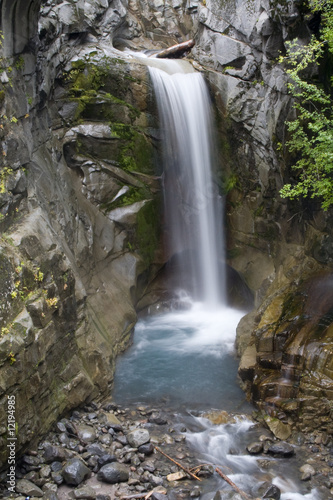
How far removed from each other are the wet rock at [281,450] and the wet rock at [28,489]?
14.3 feet

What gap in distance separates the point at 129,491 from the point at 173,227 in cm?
1022

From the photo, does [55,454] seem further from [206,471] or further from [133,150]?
[133,150]

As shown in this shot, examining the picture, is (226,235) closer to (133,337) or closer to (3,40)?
(133,337)

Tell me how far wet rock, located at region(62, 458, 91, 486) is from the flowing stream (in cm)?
295

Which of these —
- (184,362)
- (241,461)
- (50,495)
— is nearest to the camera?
(50,495)

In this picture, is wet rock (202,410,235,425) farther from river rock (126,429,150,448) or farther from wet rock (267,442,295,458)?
river rock (126,429,150,448)

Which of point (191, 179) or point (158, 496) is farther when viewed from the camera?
point (191, 179)

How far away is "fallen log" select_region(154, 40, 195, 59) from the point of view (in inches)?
667

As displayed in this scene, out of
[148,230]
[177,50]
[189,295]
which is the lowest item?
[189,295]

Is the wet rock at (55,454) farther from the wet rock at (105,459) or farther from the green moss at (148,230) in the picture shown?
the green moss at (148,230)

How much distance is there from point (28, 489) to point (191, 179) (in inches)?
450

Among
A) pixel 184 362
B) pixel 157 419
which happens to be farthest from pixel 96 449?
pixel 184 362

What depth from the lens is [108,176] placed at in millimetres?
13891

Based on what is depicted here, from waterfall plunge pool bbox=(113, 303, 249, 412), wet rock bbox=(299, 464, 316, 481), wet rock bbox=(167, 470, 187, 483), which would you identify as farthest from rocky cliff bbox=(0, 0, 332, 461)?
wet rock bbox=(167, 470, 187, 483)
